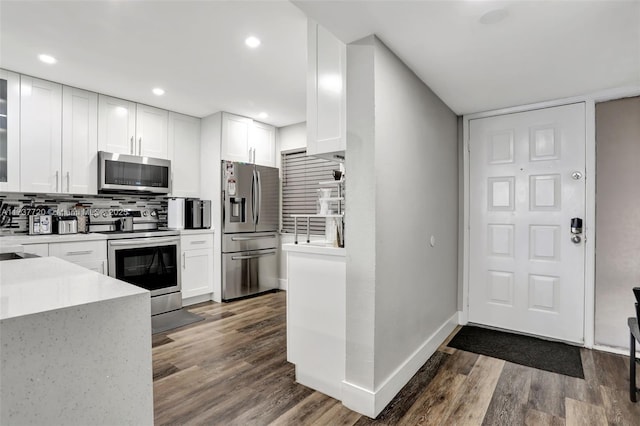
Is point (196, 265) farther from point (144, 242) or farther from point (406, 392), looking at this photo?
point (406, 392)

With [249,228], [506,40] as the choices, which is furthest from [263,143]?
[506,40]

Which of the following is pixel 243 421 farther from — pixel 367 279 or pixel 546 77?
pixel 546 77

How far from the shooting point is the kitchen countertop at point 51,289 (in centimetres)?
83

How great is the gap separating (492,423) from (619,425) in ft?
2.30

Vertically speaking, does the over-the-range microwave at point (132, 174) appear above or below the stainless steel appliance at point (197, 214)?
above

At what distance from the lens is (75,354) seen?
83 centimetres

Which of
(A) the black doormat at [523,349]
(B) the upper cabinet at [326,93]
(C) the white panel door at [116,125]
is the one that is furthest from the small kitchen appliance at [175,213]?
(A) the black doormat at [523,349]

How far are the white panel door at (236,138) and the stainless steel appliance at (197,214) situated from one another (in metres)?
0.67

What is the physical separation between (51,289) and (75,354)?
276mm

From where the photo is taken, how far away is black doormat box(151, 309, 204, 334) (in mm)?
3344

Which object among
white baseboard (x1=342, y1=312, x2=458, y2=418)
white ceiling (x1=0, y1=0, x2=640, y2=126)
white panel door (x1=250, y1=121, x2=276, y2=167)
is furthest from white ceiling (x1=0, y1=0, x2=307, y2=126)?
white baseboard (x1=342, y1=312, x2=458, y2=418)

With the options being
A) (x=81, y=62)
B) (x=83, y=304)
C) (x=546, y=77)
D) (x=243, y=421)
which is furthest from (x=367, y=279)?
(x=81, y=62)

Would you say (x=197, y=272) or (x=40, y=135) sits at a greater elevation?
(x=40, y=135)

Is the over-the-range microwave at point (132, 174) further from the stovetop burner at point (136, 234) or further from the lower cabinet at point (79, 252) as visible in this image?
the lower cabinet at point (79, 252)
